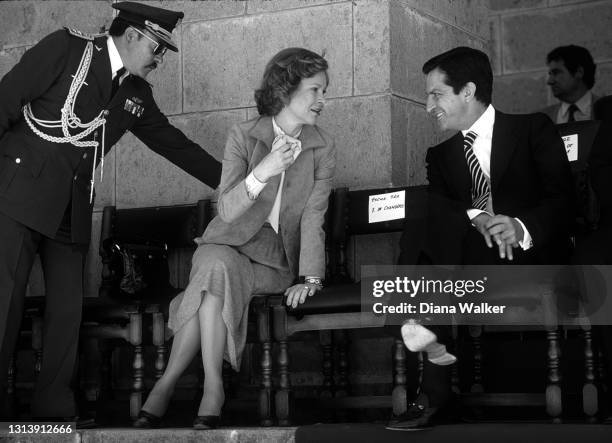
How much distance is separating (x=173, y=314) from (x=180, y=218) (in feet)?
3.02

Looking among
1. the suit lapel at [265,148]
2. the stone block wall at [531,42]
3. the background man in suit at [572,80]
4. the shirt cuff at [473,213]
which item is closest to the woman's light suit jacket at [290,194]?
the suit lapel at [265,148]

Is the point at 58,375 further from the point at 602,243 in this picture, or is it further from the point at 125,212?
the point at 602,243

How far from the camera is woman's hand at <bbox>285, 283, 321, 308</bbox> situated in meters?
4.35

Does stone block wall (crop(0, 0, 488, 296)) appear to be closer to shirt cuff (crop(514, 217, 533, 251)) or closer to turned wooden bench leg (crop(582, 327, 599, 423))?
shirt cuff (crop(514, 217, 533, 251))

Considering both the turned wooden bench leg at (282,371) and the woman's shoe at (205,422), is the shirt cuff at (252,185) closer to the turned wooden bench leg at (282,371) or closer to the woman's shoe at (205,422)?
the turned wooden bench leg at (282,371)

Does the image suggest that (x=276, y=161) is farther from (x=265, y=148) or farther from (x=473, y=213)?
(x=473, y=213)

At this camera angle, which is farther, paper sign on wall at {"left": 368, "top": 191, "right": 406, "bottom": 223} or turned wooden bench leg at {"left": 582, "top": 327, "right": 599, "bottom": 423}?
paper sign on wall at {"left": 368, "top": 191, "right": 406, "bottom": 223}

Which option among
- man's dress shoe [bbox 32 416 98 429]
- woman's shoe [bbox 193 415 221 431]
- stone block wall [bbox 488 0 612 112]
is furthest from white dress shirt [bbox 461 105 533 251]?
stone block wall [bbox 488 0 612 112]

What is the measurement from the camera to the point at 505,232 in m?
3.85

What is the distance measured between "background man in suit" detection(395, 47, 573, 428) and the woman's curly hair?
1.63 ft

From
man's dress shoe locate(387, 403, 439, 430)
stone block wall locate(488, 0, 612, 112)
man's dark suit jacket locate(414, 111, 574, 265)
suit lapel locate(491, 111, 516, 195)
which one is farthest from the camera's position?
stone block wall locate(488, 0, 612, 112)

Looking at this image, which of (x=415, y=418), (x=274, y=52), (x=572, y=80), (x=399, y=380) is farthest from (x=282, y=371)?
(x=572, y=80)

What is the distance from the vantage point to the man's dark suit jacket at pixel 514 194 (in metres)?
3.95

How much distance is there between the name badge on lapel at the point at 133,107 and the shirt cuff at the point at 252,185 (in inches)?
28.0
